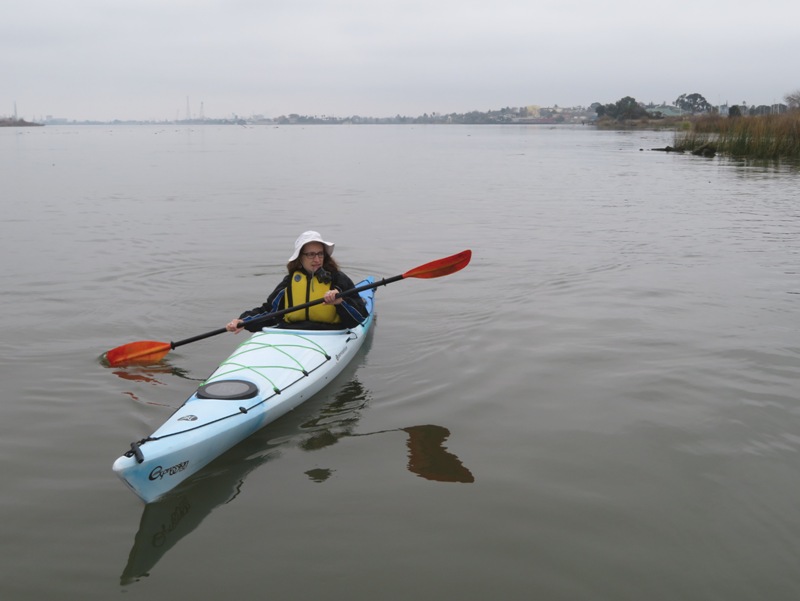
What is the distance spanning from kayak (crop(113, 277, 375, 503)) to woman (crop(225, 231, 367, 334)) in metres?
0.20

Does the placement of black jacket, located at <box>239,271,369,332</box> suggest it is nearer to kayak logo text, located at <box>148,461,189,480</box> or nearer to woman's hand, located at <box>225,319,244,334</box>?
woman's hand, located at <box>225,319,244,334</box>

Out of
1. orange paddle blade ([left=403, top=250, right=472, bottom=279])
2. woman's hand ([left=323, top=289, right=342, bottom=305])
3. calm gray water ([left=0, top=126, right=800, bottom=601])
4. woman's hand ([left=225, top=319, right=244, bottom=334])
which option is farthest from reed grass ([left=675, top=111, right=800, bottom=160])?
woman's hand ([left=225, top=319, right=244, bottom=334])

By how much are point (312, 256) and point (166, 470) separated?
9.32 ft

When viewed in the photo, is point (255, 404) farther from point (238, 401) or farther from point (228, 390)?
point (228, 390)

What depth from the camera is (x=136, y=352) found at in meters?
7.05

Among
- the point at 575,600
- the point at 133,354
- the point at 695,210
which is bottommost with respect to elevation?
the point at 575,600

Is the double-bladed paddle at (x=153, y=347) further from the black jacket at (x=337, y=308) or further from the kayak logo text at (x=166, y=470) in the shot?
the kayak logo text at (x=166, y=470)

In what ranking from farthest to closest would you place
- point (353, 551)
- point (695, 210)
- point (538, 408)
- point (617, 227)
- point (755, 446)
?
point (695, 210) → point (617, 227) → point (538, 408) → point (755, 446) → point (353, 551)

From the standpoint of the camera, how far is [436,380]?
22.0 ft

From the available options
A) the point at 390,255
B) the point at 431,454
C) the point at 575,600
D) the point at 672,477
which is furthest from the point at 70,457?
the point at 390,255

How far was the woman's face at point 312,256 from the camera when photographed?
266 inches

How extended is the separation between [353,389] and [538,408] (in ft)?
5.51

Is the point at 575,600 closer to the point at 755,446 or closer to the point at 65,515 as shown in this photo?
the point at 755,446

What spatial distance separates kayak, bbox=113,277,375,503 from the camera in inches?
173
